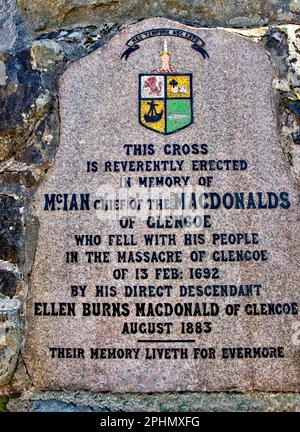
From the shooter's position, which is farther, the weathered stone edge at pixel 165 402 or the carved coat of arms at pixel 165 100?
the carved coat of arms at pixel 165 100

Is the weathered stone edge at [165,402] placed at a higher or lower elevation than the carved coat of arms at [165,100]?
lower

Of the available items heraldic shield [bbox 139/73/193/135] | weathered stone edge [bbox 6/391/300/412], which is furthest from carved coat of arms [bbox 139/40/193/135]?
weathered stone edge [bbox 6/391/300/412]

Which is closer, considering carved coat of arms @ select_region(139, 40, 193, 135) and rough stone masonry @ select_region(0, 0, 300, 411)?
rough stone masonry @ select_region(0, 0, 300, 411)

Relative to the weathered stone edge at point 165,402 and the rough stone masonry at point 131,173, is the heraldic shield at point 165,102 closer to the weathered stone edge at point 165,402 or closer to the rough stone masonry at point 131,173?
the rough stone masonry at point 131,173

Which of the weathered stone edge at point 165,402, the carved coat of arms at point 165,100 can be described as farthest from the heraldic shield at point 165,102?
the weathered stone edge at point 165,402

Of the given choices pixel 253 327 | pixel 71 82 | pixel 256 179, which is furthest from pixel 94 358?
pixel 71 82

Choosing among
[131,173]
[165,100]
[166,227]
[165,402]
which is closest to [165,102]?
[165,100]

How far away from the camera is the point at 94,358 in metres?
2.53

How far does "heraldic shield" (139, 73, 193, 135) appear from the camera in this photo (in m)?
2.75

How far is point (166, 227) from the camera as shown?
8.70ft

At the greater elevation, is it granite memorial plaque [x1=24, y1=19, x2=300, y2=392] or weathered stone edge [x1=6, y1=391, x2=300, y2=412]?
granite memorial plaque [x1=24, y1=19, x2=300, y2=392]

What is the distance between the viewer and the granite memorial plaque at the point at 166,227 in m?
2.53

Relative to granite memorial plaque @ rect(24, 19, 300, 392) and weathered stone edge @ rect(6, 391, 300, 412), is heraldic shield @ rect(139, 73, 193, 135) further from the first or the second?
weathered stone edge @ rect(6, 391, 300, 412)

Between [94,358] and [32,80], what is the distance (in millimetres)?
1410
